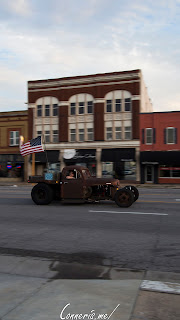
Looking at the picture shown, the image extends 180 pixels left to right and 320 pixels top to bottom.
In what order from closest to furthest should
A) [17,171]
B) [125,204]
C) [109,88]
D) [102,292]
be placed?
[102,292], [125,204], [109,88], [17,171]

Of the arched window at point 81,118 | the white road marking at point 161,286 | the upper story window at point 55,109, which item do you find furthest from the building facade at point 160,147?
the white road marking at point 161,286

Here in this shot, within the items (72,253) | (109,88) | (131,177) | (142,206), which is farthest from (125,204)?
(109,88)

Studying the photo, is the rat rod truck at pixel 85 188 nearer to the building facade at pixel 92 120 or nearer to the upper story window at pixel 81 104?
the building facade at pixel 92 120

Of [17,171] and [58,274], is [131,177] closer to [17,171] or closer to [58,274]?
[17,171]

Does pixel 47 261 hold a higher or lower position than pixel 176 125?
lower

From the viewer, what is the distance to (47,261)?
21.1ft

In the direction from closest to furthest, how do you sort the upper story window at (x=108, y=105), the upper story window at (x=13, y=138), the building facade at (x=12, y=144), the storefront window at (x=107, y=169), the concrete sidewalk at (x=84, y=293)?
the concrete sidewalk at (x=84, y=293) < the storefront window at (x=107, y=169) < the upper story window at (x=108, y=105) < the building facade at (x=12, y=144) < the upper story window at (x=13, y=138)

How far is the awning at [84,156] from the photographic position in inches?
1497

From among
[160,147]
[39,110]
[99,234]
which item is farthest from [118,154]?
[99,234]

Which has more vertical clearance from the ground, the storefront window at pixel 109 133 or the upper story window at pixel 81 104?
the upper story window at pixel 81 104

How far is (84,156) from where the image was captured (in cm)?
3834

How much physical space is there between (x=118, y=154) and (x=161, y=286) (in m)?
32.3

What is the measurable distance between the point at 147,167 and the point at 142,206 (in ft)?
76.6

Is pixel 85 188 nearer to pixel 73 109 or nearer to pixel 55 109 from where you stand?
pixel 73 109
